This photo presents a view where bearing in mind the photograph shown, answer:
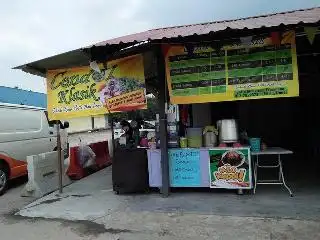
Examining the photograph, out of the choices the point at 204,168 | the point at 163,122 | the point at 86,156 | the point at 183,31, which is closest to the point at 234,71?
the point at 183,31

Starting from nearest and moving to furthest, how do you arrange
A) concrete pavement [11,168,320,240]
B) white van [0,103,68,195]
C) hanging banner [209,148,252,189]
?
1. concrete pavement [11,168,320,240]
2. hanging banner [209,148,252,189]
3. white van [0,103,68,195]

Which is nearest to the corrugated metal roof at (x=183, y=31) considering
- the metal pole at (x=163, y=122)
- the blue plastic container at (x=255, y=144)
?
the metal pole at (x=163, y=122)

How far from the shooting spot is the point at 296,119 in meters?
13.8

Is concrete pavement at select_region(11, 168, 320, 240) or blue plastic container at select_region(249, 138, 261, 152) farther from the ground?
blue plastic container at select_region(249, 138, 261, 152)

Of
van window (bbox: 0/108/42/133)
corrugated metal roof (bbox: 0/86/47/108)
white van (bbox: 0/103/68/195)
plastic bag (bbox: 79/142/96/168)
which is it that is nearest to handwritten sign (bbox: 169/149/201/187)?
white van (bbox: 0/103/68/195)

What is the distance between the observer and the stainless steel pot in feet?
23.4

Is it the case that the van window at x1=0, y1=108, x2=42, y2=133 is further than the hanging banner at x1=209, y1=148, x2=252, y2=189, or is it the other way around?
the van window at x1=0, y1=108, x2=42, y2=133

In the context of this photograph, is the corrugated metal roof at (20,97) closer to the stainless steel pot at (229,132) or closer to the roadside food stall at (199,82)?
the roadside food stall at (199,82)

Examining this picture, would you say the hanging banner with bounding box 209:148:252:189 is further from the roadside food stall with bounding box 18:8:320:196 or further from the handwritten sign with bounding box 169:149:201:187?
the handwritten sign with bounding box 169:149:201:187

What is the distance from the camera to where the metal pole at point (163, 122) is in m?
7.20

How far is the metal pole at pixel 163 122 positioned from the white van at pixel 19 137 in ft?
10.6

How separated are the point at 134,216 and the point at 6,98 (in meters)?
13.9

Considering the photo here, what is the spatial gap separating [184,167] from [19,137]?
449 centimetres

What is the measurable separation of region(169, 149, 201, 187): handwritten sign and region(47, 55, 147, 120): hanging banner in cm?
111
